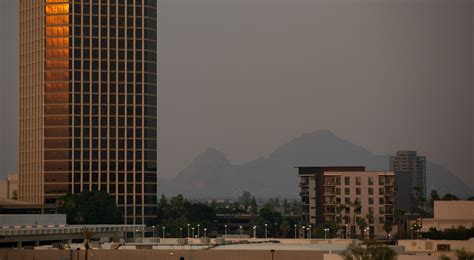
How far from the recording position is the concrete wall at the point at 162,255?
147500 mm

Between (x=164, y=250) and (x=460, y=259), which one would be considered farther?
(x=164, y=250)

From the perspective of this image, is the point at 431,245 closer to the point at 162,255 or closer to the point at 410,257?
the point at 410,257

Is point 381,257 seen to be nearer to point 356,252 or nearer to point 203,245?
point 356,252

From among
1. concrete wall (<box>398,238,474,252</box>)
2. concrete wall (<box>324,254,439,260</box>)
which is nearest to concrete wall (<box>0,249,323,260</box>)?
concrete wall (<box>324,254,439,260</box>)

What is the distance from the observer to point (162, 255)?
152 metres

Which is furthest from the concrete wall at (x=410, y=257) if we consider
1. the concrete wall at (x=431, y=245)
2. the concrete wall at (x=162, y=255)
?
the concrete wall at (x=431, y=245)

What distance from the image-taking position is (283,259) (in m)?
147

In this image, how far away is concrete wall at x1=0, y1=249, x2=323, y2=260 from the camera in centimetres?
14750

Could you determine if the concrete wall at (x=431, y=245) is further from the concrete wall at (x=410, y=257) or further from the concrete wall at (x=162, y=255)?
the concrete wall at (x=410, y=257)

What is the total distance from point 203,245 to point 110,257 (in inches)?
854

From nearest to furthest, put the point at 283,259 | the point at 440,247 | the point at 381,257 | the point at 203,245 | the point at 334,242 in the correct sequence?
the point at 381,257, the point at 283,259, the point at 440,247, the point at 203,245, the point at 334,242

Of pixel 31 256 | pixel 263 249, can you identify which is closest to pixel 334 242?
pixel 263 249

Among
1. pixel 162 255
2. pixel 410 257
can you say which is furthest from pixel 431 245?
pixel 162 255

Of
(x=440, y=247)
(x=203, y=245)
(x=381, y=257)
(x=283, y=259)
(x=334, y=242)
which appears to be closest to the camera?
(x=381, y=257)
